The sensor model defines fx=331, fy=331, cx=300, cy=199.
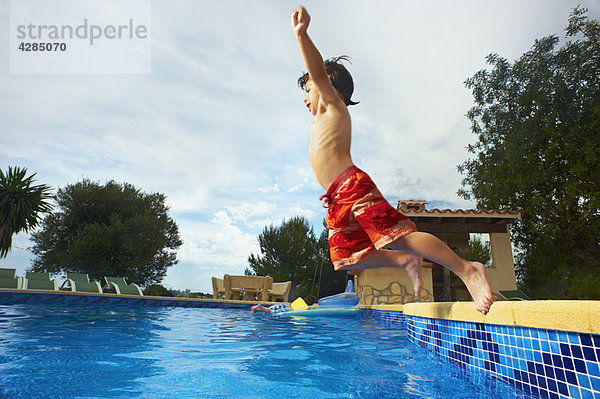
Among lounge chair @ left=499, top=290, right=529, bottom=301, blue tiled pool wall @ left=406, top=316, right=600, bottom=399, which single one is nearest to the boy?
blue tiled pool wall @ left=406, top=316, right=600, bottom=399

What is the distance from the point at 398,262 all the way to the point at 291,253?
27.9 metres

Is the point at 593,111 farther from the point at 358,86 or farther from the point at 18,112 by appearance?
the point at 18,112

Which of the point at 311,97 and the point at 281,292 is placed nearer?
the point at 311,97

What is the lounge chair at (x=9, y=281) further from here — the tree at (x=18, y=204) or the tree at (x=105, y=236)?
the tree at (x=105, y=236)

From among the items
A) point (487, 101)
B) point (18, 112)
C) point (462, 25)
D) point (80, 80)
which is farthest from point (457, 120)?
point (18, 112)

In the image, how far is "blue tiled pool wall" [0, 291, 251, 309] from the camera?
9.46 m

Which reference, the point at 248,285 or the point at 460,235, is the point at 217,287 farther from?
the point at 460,235

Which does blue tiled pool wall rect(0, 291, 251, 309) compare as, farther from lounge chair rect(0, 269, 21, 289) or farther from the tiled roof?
the tiled roof

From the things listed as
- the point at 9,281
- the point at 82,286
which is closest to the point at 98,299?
the point at 82,286

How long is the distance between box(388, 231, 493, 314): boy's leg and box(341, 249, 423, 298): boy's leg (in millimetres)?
245

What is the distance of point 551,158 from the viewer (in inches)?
610

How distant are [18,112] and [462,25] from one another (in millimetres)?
18005

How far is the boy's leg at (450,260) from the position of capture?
1763mm

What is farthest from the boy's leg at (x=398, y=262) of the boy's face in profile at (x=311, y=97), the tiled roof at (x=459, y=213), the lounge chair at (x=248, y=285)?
the lounge chair at (x=248, y=285)
